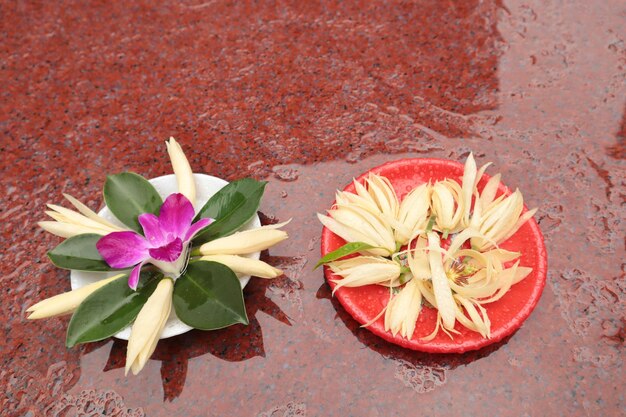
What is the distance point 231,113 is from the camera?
121cm

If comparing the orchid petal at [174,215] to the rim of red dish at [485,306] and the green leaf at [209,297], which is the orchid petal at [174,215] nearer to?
the green leaf at [209,297]

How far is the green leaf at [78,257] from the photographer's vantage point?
854 mm

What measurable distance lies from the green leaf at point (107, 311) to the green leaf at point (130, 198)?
0.11 m

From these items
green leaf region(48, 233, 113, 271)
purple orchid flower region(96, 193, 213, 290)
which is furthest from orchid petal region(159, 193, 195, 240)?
green leaf region(48, 233, 113, 271)

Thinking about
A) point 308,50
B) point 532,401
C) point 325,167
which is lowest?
point 532,401

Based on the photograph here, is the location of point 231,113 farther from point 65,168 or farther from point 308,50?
point 65,168

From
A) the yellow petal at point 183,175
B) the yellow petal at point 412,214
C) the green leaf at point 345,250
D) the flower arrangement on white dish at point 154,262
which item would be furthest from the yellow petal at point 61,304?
the yellow petal at point 412,214

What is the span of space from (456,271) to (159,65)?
2.77 feet

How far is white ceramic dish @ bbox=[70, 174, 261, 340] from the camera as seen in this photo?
82 centimetres

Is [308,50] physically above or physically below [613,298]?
above

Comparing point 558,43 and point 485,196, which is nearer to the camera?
point 485,196

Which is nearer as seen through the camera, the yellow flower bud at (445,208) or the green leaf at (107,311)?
the green leaf at (107,311)

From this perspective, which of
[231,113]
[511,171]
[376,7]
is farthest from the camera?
[376,7]

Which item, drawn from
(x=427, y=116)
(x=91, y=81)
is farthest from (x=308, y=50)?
(x=91, y=81)
